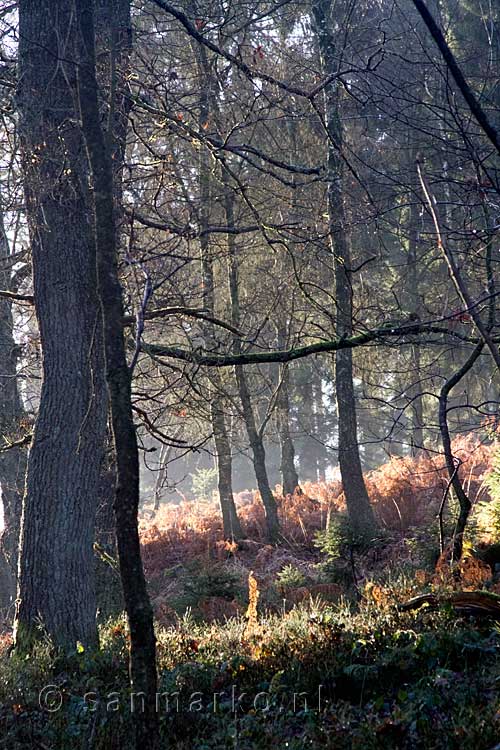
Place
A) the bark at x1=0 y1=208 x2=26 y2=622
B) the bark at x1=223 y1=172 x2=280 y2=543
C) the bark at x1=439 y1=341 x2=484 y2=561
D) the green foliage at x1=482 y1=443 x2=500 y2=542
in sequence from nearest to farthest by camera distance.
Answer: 1. the bark at x1=439 y1=341 x2=484 y2=561
2. the green foliage at x1=482 y1=443 x2=500 y2=542
3. the bark at x1=0 y1=208 x2=26 y2=622
4. the bark at x1=223 y1=172 x2=280 y2=543

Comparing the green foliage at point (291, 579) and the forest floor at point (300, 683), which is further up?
the forest floor at point (300, 683)

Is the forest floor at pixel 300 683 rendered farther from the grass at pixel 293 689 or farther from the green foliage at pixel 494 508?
the green foliage at pixel 494 508

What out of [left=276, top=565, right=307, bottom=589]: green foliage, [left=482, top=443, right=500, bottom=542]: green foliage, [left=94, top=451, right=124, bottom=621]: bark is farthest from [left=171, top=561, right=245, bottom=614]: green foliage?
[left=482, top=443, right=500, bottom=542]: green foliage

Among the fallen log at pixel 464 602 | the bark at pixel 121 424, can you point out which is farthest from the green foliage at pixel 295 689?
the bark at pixel 121 424

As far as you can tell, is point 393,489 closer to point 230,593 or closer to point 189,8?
point 230,593

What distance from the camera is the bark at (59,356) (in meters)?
6.07

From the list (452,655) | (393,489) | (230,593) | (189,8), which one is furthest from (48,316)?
(393,489)

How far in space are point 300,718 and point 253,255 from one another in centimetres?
1147

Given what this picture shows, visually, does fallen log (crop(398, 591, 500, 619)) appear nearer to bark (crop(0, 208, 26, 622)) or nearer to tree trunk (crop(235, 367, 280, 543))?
bark (crop(0, 208, 26, 622))

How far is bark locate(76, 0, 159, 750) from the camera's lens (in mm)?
3625

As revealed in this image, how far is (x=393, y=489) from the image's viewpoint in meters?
14.9

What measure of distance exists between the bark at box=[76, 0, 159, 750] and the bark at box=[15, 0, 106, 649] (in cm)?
180

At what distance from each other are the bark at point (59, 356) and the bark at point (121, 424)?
5.90ft

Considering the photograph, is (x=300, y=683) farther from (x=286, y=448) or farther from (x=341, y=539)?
(x=286, y=448)
